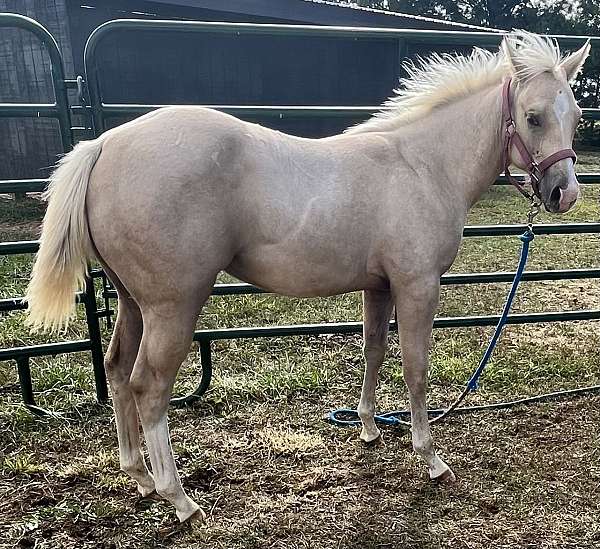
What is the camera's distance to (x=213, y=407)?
3025mm

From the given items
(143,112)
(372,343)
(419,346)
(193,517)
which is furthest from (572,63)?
(193,517)

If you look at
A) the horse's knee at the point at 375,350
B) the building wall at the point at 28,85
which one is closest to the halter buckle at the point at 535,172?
the horse's knee at the point at 375,350

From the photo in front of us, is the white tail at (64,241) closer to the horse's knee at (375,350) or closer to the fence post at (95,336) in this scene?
the fence post at (95,336)

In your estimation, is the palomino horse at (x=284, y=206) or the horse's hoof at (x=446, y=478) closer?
the palomino horse at (x=284, y=206)

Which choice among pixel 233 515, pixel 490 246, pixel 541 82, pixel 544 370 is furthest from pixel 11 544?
pixel 490 246

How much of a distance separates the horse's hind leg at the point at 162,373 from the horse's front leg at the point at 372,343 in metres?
0.88

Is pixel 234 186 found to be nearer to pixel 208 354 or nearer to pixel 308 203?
pixel 308 203

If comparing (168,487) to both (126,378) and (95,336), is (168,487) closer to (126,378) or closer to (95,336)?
(126,378)

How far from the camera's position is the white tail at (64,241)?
1.94m

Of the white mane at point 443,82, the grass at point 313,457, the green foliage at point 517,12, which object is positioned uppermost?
the green foliage at point 517,12

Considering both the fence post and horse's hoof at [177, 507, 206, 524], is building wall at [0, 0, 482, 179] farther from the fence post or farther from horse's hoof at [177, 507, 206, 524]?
horse's hoof at [177, 507, 206, 524]

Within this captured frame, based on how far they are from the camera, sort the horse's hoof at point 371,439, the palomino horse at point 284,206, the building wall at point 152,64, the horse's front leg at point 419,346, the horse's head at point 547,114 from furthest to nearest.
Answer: the building wall at point 152,64 → the horse's hoof at point 371,439 → the horse's front leg at point 419,346 → the horse's head at point 547,114 → the palomino horse at point 284,206

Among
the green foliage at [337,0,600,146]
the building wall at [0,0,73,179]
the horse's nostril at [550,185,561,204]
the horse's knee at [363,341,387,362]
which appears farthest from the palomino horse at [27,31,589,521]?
the green foliage at [337,0,600,146]

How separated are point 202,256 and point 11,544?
132 cm
